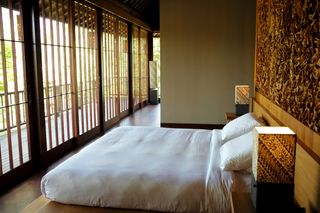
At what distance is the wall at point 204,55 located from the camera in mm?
5750

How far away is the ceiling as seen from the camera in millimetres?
7380

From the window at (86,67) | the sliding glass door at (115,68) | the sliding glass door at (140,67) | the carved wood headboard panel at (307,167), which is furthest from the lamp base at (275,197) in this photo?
the sliding glass door at (140,67)

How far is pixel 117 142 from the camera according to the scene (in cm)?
296

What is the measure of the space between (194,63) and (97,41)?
1849 mm

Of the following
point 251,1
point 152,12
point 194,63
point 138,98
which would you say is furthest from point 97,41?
point 152,12

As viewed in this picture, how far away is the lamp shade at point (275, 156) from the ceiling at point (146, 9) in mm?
5671

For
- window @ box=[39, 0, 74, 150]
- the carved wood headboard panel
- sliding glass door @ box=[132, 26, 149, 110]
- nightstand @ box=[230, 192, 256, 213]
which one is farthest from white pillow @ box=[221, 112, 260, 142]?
sliding glass door @ box=[132, 26, 149, 110]

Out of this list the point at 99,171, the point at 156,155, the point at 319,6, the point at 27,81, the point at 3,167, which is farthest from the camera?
the point at 27,81

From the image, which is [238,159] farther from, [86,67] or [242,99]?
[86,67]

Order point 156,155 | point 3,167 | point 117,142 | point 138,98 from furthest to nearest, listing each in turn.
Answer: point 138,98 < point 3,167 < point 117,142 < point 156,155

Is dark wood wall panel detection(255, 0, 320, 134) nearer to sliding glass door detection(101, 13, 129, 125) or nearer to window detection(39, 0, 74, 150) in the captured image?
window detection(39, 0, 74, 150)

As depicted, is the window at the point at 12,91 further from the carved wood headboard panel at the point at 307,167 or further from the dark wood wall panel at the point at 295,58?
the carved wood headboard panel at the point at 307,167

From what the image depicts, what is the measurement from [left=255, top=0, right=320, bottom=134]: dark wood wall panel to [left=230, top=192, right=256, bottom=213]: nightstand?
475mm

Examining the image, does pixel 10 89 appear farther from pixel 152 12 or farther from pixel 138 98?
pixel 152 12
